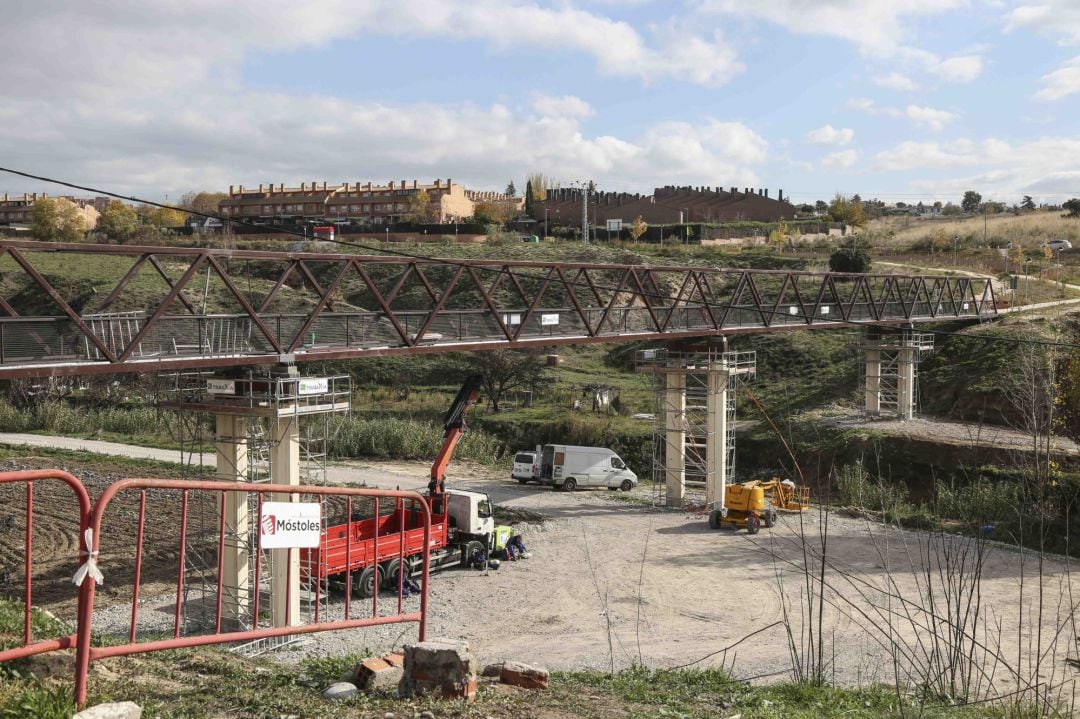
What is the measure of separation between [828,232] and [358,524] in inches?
3671

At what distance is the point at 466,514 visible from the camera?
2564cm

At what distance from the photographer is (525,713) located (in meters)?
9.03

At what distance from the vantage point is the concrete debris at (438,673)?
348 inches

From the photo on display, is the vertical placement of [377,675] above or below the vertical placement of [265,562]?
above

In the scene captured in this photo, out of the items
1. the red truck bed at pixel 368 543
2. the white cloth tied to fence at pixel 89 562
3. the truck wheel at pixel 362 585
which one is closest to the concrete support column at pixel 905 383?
the red truck bed at pixel 368 543

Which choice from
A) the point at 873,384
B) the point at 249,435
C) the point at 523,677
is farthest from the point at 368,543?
the point at 873,384

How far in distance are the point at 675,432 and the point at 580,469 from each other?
5822 millimetres

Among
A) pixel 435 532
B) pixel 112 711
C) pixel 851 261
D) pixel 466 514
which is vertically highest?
pixel 851 261

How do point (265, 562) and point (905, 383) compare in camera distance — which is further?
point (905, 383)

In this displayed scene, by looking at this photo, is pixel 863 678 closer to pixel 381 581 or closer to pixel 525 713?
pixel 525 713

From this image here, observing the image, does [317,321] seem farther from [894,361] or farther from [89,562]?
[894,361]

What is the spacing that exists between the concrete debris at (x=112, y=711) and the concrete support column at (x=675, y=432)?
27092mm

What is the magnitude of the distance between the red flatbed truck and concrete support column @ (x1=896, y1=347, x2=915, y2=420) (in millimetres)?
25298

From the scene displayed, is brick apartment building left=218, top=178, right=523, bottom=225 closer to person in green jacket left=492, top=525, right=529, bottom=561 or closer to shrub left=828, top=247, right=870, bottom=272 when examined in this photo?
shrub left=828, top=247, right=870, bottom=272
